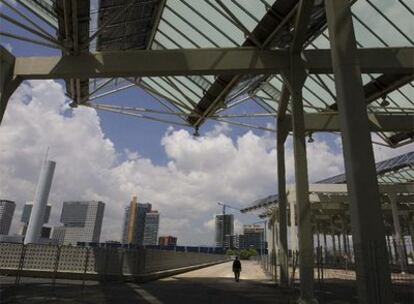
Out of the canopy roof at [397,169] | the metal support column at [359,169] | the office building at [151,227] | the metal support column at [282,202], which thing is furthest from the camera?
the office building at [151,227]

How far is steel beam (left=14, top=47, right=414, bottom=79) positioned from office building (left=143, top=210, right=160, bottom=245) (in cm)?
17127

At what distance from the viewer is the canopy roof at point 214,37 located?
56.0 feet

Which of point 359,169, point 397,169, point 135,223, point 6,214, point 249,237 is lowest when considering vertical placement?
point 359,169

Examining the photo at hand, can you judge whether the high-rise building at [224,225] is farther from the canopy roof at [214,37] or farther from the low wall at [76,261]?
the low wall at [76,261]

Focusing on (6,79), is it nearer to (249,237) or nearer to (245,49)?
(245,49)

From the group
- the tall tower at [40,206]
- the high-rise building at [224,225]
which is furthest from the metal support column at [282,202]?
the high-rise building at [224,225]

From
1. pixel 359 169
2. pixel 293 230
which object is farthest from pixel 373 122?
pixel 293 230

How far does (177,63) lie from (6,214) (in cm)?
17845

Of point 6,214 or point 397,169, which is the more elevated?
point 6,214

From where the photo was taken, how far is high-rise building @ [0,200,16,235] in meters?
161

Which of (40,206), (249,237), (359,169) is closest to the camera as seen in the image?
(359,169)

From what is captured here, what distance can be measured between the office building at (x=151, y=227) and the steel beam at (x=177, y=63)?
17127cm

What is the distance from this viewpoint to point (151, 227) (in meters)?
190

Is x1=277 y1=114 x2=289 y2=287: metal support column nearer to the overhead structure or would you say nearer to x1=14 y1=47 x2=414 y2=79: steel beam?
the overhead structure
